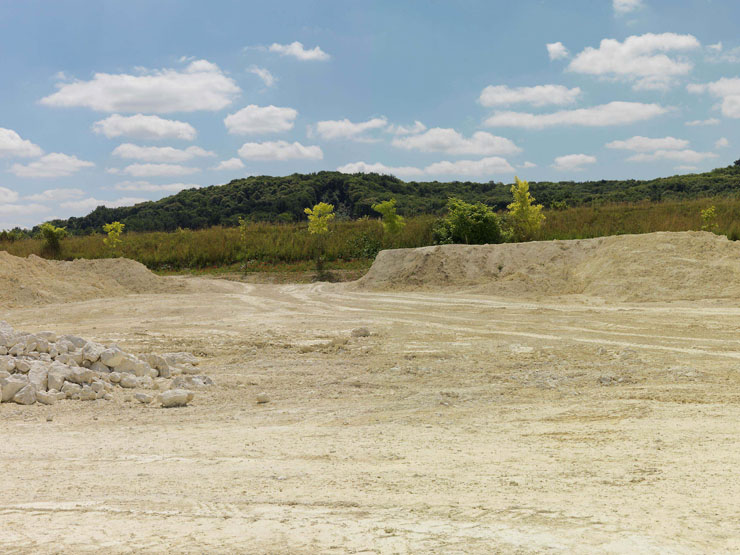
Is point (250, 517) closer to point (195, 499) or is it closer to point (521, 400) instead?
point (195, 499)

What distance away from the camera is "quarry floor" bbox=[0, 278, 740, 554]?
3205mm

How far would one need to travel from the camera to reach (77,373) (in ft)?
25.3

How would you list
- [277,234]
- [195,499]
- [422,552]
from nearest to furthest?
[422,552] → [195,499] → [277,234]

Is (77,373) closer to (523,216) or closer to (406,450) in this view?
(406,450)

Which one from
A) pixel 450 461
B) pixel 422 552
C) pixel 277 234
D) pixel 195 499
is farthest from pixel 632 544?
pixel 277 234

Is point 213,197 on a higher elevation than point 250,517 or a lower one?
higher

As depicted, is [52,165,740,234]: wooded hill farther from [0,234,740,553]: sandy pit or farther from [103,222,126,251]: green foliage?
[0,234,740,553]: sandy pit

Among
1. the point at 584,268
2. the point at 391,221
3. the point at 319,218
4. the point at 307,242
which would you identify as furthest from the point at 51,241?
the point at 584,268

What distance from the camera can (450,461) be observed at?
4570 millimetres

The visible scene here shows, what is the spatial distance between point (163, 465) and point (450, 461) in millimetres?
2332

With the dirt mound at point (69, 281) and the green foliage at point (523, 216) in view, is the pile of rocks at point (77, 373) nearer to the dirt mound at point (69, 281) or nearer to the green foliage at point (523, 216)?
the dirt mound at point (69, 281)

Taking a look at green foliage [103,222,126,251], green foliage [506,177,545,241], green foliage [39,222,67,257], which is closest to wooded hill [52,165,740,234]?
green foliage [39,222,67,257]

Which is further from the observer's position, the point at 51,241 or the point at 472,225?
the point at 51,241

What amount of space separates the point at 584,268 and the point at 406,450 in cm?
1696
